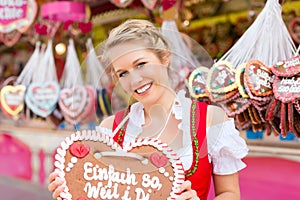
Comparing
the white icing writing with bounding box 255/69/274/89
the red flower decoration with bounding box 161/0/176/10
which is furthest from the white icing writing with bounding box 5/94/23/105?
the white icing writing with bounding box 255/69/274/89

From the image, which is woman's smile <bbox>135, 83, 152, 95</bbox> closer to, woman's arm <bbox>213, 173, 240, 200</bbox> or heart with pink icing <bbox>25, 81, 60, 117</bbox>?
woman's arm <bbox>213, 173, 240, 200</bbox>

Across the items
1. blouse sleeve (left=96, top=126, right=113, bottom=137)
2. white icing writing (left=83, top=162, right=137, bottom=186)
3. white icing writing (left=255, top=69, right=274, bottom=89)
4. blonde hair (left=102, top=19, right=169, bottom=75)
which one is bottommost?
white icing writing (left=83, top=162, right=137, bottom=186)

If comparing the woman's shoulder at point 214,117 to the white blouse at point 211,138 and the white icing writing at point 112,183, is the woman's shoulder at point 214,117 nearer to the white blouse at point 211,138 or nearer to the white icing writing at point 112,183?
the white blouse at point 211,138

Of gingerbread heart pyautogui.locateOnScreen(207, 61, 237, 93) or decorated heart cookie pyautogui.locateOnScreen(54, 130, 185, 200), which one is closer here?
decorated heart cookie pyautogui.locateOnScreen(54, 130, 185, 200)

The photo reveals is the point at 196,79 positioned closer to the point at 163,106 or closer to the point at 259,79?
the point at 163,106

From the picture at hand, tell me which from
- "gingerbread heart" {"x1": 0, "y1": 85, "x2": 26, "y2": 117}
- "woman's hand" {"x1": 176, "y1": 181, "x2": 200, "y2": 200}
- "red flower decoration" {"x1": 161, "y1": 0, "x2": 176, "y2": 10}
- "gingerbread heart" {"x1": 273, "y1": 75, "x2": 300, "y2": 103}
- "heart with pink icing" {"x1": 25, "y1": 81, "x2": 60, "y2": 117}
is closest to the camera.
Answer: "woman's hand" {"x1": 176, "y1": 181, "x2": 200, "y2": 200}

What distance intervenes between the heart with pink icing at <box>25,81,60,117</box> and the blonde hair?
1.38 metres

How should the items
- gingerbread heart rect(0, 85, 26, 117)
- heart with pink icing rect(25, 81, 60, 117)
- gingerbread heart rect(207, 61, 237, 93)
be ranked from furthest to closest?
gingerbread heart rect(0, 85, 26, 117)
heart with pink icing rect(25, 81, 60, 117)
gingerbread heart rect(207, 61, 237, 93)

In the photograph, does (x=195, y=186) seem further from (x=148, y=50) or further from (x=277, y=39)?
(x=277, y=39)

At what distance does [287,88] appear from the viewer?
3.94ft

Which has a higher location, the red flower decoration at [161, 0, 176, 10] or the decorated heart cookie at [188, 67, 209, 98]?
the red flower decoration at [161, 0, 176, 10]

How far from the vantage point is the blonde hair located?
0.79 m

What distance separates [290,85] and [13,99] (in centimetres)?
156

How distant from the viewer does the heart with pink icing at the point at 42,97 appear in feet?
7.02
